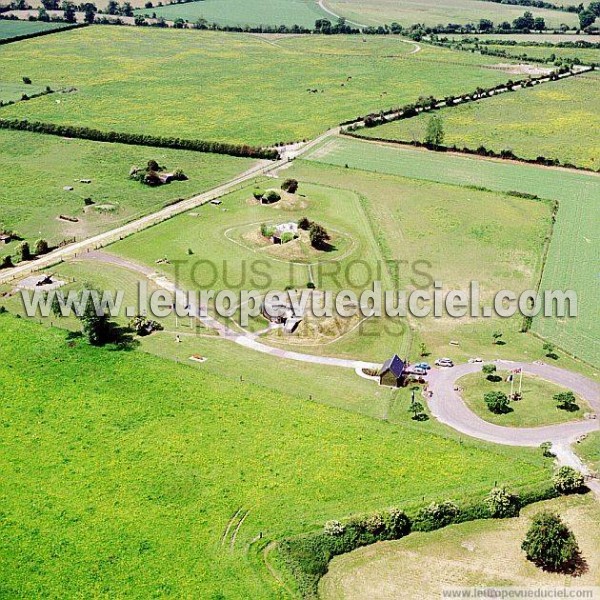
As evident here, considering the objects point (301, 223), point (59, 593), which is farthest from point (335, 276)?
point (59, 593)

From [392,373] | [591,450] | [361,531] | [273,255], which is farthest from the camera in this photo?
[273,255]

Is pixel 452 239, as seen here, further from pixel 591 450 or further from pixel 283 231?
pixel 591 450

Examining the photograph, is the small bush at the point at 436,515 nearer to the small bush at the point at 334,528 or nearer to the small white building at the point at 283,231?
the small bush at the point at 334,528

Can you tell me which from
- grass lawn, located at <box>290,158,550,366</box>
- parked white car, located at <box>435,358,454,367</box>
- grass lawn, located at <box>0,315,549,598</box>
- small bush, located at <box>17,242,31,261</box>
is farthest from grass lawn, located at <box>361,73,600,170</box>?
grass lawn, located at <box>0,315,549,598</box>

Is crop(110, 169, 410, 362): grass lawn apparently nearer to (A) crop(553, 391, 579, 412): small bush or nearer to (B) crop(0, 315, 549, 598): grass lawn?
(B) crop(0, 315, 549, 598): grass lawn

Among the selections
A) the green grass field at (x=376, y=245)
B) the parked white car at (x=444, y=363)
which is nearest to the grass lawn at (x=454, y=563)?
the parked white car at (x=444, y=363)

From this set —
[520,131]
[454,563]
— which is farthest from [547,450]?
[520,131]
